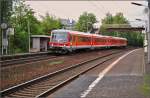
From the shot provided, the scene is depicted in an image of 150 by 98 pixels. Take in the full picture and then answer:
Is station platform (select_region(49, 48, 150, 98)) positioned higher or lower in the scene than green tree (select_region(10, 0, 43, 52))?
lower

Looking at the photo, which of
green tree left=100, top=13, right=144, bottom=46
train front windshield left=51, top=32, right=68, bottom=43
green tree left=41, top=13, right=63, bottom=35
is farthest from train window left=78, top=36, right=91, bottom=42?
green tree left=100, top=13, right=144, bottom=46

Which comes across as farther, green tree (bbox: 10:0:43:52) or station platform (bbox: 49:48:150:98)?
green tree (bbox: 10:0:43:52)

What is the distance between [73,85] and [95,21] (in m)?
135

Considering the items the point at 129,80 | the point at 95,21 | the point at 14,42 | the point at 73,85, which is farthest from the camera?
the point at 95,21

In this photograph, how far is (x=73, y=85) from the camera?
17.5 metres

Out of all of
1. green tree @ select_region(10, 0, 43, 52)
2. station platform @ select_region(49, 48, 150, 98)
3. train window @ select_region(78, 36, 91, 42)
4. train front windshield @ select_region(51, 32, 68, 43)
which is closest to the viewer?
station platform @ select_region(49, 48, 150, 98)

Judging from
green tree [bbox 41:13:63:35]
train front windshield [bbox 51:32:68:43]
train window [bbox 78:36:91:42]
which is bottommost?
train window [bbox 78:36:91:42]

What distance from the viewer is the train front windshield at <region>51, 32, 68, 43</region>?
142 ft

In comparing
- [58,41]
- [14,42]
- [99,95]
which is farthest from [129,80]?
[14,42]

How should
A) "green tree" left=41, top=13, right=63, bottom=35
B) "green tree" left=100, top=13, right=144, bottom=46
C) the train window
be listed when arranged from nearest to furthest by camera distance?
the train window < "green tree" left=41, top=13, right=63, bottom=35 < "green tree" left=100, top=13, right=144, bottom=46

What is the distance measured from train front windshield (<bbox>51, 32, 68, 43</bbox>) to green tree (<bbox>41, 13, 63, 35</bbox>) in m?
49.6

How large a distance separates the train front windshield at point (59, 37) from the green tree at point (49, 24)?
49.6m

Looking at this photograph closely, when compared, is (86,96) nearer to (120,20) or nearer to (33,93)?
(33,93)

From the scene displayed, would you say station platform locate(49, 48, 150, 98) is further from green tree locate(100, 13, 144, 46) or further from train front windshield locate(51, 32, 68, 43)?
green tree locate(100, 13, 144, 46)
